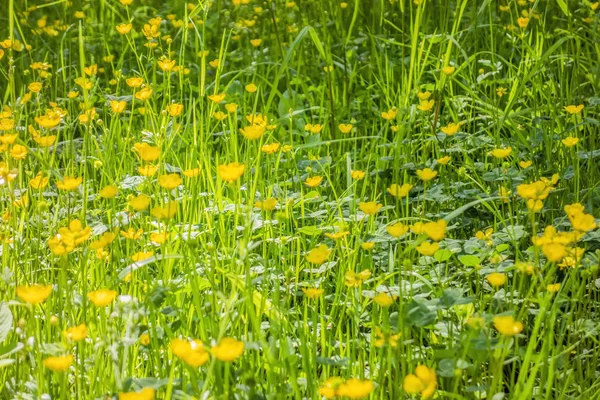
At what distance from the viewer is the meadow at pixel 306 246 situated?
139 cm

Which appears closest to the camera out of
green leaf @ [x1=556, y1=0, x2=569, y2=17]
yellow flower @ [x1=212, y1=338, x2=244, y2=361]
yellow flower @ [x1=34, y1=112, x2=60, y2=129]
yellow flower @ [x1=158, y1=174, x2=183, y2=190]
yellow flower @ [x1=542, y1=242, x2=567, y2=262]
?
yellow flower @ [x1=212, y1=338, x2=244, y2=361]

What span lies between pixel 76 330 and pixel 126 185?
3.36 ft

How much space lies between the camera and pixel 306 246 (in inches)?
89.0

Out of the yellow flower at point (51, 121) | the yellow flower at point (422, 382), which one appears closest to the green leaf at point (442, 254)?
the yellow flower at point (422, 382)

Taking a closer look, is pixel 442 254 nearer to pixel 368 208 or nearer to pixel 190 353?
pixel 368 208

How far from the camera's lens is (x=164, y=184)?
5.36 feet

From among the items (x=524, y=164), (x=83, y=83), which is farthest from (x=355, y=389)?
(x=83, y=83)

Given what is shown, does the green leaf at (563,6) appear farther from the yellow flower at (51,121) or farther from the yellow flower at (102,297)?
the yellow flower at (102,297)

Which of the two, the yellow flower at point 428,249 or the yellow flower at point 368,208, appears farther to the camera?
the yellow flower at point 368,208

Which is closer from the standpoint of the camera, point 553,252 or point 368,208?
point 553,252

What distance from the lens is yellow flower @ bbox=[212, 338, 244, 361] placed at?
1.15 m

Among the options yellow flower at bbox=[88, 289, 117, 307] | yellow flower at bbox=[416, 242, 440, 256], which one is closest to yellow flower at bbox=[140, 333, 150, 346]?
yellow flower at bbox=[88, 289, 117, 307]

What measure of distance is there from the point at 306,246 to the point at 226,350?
110 centimetres

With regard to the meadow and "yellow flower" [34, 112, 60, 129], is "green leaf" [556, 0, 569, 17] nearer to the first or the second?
the meadow
